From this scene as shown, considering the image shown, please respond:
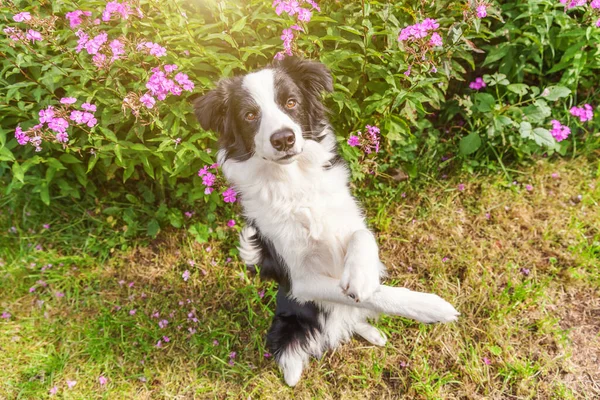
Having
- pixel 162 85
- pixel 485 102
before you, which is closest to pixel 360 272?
pixel 162 85

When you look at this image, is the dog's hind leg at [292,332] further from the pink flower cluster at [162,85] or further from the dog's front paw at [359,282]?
the pink flower cluster at [162,85]

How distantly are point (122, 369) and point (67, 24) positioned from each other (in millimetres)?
2597

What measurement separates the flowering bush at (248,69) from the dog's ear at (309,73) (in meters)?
0.13

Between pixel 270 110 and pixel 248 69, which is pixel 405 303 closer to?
pixel 270 110

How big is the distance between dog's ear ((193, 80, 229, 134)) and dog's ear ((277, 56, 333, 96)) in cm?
39

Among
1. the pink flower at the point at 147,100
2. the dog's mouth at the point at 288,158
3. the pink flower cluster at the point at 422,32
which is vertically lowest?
the pink flower at the point at 147,100

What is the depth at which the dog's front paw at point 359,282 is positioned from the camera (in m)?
1.96

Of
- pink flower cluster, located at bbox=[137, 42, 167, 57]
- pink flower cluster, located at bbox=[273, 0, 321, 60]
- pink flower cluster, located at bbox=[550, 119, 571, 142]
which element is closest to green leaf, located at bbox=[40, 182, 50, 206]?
pink flower cluster, located at bbox=[137, 42, 167, 57]

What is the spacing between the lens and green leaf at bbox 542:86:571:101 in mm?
3182

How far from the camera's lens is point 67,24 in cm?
268

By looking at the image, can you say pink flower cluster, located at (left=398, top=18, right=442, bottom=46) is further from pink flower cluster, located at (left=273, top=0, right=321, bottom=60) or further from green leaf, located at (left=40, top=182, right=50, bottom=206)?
green leaf, located at (left=40, top=182, right=50, bottom=206)

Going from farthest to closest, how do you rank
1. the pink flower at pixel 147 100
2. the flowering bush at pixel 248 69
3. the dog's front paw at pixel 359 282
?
1. the flowering bush at pixel 248 69
2. the pink flower at pixel 147 100
3. the dog's front paw at pixel 359 282

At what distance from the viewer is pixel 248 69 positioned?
298 centimetres

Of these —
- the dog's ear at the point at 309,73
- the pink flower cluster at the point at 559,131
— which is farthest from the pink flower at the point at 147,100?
the pink flower cluster at the point at 559,131
